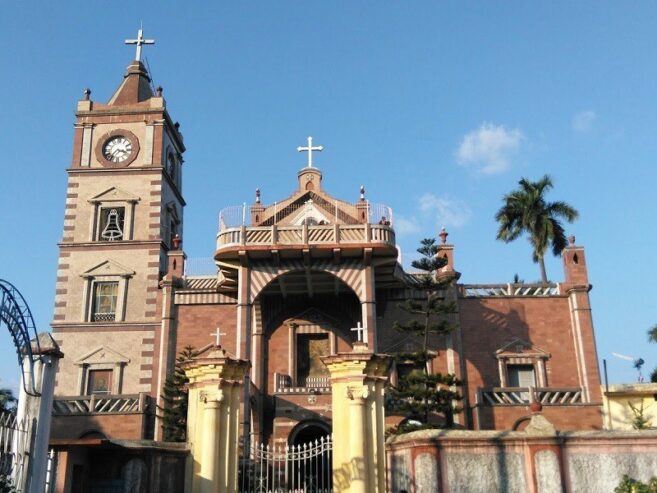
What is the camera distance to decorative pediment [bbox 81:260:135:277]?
32.2 meters

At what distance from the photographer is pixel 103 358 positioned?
30500 millimetres

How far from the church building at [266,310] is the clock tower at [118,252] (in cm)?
6

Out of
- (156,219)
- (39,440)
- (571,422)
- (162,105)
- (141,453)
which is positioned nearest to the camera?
(39,440)

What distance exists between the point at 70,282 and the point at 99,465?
19475mm

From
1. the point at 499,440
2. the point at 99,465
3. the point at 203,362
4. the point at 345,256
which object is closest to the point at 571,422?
the point at 345,256

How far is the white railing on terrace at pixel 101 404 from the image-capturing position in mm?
28344

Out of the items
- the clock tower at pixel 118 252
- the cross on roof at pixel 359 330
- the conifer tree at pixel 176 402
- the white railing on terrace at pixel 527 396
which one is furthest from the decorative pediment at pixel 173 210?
the white railing on terrace at pixel 527 396

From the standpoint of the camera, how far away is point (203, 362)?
51.9 ft

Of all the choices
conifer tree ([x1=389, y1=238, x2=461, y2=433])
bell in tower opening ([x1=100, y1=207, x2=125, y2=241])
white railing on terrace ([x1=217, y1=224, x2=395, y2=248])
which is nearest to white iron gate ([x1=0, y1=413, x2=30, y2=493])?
conifer tree ([x1=389, y1=238, x2=461, y2=433])

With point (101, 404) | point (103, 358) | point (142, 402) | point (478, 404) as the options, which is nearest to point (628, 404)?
point (478, 404)

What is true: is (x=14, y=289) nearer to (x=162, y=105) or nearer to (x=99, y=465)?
(x=99, y=465)

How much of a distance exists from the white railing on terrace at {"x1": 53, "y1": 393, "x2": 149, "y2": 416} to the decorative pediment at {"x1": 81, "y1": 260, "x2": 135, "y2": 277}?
5872mm

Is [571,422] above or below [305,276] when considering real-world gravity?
below

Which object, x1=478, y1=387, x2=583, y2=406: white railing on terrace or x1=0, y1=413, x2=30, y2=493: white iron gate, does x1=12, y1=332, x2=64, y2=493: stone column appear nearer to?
x1=0, y1=413, x2=30, y2=493: white iron gate
